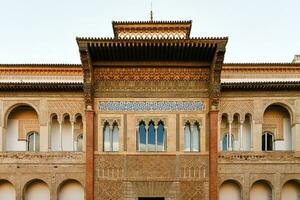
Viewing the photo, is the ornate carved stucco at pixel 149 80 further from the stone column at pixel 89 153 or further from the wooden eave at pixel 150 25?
the wooden eave at pixel 150 25

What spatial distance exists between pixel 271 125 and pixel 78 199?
797cm

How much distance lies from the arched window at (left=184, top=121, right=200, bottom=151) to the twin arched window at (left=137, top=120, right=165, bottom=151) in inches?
33.5

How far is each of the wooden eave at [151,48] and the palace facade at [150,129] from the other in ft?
0.11

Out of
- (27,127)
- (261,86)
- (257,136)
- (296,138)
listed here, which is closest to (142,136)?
(257,136)

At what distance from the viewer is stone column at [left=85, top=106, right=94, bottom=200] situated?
1500 cm

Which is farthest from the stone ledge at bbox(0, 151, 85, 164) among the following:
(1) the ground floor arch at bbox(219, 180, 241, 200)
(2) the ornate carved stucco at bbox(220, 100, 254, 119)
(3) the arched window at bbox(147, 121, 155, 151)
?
(2) the ornate carved stucco at bbox(220, 100, 254, 119)

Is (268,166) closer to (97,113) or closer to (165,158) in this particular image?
(165,158)

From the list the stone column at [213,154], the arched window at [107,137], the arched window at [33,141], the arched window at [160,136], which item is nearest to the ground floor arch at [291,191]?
the stone column at [213,154]

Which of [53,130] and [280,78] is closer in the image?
[53,130]

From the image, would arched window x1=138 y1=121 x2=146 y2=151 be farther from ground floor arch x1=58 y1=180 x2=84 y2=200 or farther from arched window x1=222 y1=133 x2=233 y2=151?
arched window x1=222 y1=133 x2=233 y2=151

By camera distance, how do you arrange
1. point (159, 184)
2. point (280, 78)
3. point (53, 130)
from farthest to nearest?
point (280, 78) < point (53, 130) < point (159, 184)

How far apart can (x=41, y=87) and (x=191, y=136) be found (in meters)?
5.83

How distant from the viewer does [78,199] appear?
1614 centimetres

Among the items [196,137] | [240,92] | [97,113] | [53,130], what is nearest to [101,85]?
[97,113]
